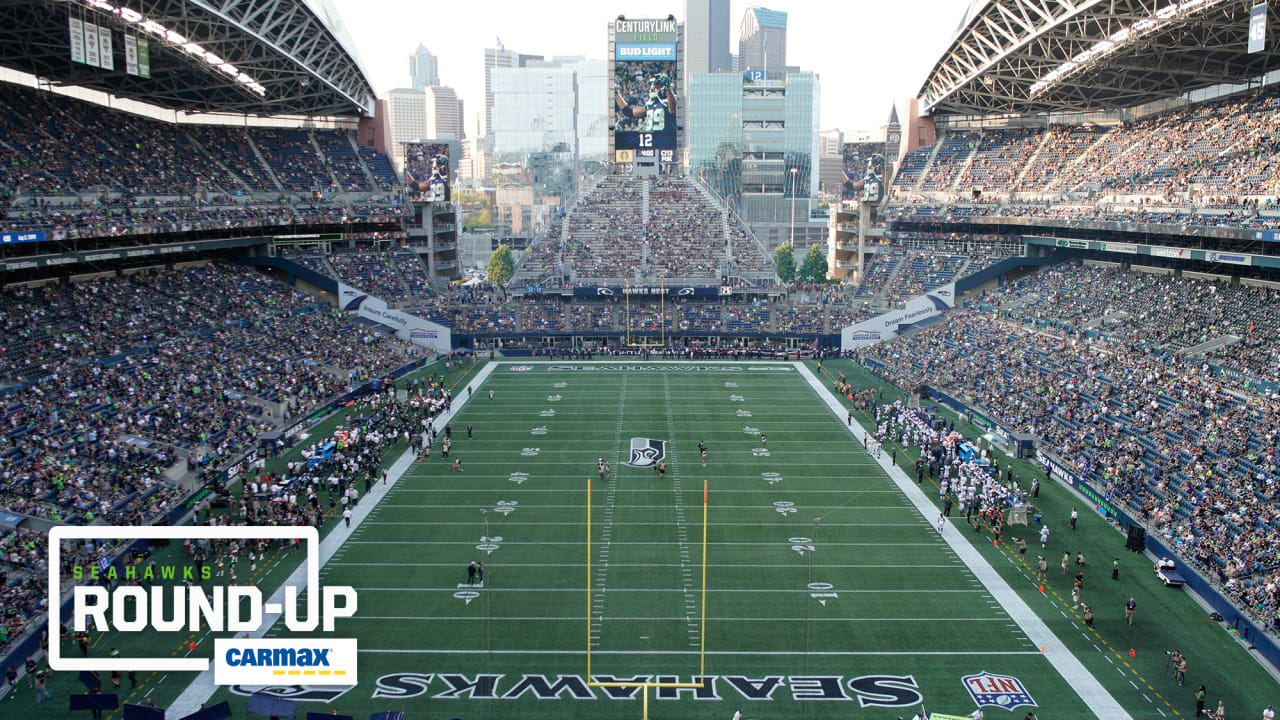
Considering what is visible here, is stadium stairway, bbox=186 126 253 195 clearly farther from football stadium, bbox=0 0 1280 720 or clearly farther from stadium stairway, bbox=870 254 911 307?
stadium stairway, bbox=870 254 911 307

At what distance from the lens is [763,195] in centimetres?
11981

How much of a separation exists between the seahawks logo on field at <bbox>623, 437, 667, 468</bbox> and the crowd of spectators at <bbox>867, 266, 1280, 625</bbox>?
1368 centimetres

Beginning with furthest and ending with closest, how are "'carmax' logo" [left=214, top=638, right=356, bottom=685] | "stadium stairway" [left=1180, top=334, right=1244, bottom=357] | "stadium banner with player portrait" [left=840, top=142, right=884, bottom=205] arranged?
"stadium banner with player portrait" [left=840, top=142, right=884, bottom=205], "stadium stairway" [left=1180, top=334, right=1244, bottom=357], "'carmax' logo" [left=214, top=638, right=356, bottom=685]

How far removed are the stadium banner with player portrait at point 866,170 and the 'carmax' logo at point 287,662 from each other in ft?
186

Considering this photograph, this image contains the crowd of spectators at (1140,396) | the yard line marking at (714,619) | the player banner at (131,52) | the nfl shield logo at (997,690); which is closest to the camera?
the nfl shield logo at (997,690)

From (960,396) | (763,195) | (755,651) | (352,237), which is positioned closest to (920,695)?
(755,651)

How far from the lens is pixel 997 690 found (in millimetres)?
16797

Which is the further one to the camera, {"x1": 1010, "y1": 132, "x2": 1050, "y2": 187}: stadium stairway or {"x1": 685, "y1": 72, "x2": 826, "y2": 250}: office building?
{"x1": 685, "y1": 72, "x2": 826, "y2": 250}: office building

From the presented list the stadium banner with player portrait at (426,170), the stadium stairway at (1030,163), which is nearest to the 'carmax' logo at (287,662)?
the stadium banner with player portrait at (426,170)

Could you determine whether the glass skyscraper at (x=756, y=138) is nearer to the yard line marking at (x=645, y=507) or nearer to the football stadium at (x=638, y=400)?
the football stadium at (x=638, y=400)

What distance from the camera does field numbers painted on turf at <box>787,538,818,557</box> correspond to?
23.4 metres

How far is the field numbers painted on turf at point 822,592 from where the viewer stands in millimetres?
20666

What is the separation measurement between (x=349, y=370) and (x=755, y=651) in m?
30.3

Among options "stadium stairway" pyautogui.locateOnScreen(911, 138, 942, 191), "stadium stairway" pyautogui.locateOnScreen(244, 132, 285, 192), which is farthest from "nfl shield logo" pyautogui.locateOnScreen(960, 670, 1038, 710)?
"stadium stairway" pyautogui.locateOnScreen(911, 138, 942, 191)
